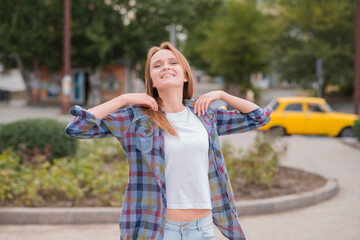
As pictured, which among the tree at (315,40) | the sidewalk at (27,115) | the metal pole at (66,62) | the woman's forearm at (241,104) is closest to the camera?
the woman's forearm at (241,104)

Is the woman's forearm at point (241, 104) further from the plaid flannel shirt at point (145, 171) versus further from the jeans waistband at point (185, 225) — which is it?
the jeans waistband at point (185, 225)

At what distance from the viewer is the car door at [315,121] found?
1658 cm

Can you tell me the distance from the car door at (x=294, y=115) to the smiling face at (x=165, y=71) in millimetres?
14159

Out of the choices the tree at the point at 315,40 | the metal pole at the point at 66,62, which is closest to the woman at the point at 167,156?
the metal pole at the point at 66,62

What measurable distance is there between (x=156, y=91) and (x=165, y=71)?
20 centimetres

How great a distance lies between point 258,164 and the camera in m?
7.55

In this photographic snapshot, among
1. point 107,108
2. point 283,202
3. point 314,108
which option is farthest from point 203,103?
point 314,108

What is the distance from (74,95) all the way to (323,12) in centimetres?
1773

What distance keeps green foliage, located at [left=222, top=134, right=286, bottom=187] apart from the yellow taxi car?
8608 millimetres

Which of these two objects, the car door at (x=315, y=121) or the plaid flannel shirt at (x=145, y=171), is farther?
the car door at (x=315, y=121)

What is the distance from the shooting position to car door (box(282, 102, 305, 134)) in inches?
651

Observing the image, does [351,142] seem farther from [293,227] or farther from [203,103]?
[203,103]

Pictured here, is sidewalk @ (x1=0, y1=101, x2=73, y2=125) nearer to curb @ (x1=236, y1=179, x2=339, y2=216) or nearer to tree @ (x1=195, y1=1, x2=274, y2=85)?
tree @ (x1=195, y1=1, x2=274, y2=85)

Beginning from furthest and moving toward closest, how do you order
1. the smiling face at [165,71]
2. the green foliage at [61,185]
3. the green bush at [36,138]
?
the green bush at [36,138] < the green foliage at [61,185] < the smiling face at [165,71]
